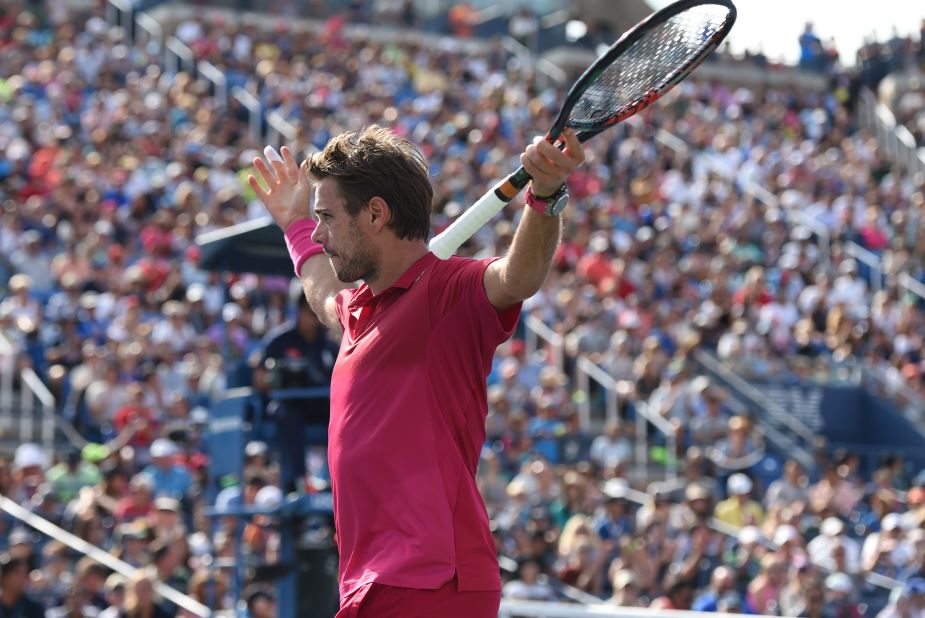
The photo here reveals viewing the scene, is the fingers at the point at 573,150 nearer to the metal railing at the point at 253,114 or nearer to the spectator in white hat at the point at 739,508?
the spectator in white hat at the point at 739,508

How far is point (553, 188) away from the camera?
312 centimetres

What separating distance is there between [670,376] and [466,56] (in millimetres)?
12795

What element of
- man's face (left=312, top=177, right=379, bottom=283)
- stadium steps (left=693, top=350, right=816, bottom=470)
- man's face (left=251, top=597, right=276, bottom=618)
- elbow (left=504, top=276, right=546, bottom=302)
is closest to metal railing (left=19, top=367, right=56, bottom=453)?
man's face (left=251, top=597, right=276, bottom=618)

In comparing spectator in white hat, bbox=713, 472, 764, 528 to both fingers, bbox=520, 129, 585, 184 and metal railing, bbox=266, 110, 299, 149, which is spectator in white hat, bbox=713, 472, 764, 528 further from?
fingers, bbox=520, 129, 585, 184

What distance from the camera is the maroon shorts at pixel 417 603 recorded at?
3.32 meters

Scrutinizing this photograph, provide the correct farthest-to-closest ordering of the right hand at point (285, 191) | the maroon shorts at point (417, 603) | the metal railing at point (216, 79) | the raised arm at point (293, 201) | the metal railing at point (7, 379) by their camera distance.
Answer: the metal railing at point (216, 79)
the metal railing at point (7, 379)
the right hand at point (285, 191)
the raised arm at point (293, 201)
the maroon shorts at point (417, 603)

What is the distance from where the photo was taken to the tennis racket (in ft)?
11.3

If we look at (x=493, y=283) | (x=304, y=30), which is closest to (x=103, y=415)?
(x=493, y=283)

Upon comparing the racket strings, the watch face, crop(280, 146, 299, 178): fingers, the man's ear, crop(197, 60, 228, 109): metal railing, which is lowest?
crop(197, 60, 228, 109): metal railing

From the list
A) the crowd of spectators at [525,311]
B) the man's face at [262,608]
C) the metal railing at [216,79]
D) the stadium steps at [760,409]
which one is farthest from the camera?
Answer: the metal railing at [216,79]

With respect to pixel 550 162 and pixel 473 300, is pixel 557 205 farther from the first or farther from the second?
pixel 473 300

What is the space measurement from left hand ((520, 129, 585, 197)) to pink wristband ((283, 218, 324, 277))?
1.21 meters

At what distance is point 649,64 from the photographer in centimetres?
367

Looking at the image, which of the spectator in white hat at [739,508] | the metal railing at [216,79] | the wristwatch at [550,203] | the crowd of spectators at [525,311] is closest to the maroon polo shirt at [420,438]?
the wristwatch at [550,203]
